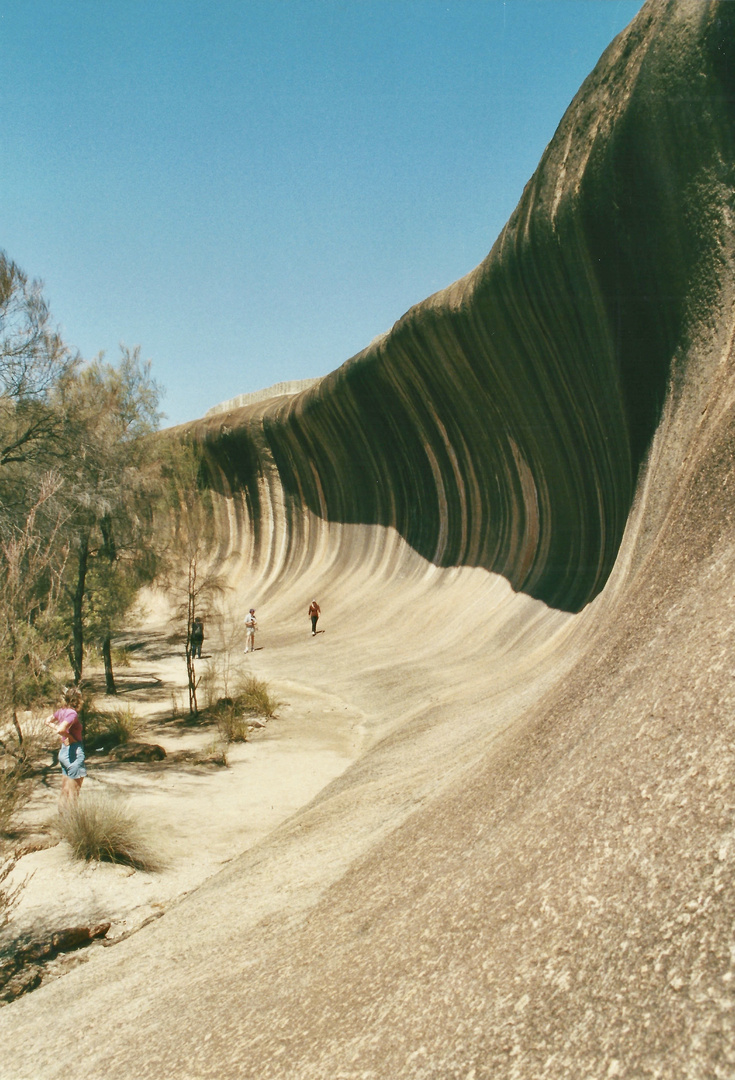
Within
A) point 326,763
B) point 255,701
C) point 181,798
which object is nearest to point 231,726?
point 255,701

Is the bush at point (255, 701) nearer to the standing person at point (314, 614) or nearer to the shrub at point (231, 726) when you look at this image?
the shrub at point (231, 726)

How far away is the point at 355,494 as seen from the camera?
65.3 feet

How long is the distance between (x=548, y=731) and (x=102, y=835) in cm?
324

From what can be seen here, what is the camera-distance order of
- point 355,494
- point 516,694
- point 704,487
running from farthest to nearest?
point 355,494, point 516,694, point 704,487

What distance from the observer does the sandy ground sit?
5.05m

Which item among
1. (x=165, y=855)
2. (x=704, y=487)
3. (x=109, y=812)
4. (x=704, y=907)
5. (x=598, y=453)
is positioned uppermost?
(x=598, y=453)

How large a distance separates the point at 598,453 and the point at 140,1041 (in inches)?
335

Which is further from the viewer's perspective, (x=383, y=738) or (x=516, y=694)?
(x=383, y=738)

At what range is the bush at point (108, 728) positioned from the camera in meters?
9.62

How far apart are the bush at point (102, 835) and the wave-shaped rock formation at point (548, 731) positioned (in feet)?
2.39

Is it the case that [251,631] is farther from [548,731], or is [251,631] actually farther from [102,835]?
[548,731]

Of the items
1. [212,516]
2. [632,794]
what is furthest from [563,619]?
[212,516]

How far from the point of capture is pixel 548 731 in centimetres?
379

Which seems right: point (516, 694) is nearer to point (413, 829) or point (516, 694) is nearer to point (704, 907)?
point (413, 829)
